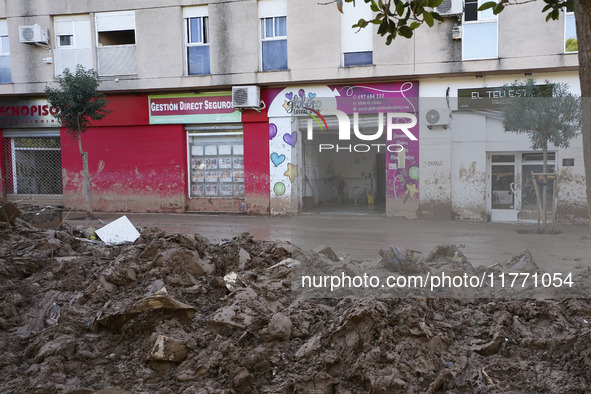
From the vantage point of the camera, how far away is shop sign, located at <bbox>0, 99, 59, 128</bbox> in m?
17.7

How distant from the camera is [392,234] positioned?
35.4 ft

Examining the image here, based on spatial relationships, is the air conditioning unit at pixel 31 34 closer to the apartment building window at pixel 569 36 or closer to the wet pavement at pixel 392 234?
the wet pavement at pixel 392 234

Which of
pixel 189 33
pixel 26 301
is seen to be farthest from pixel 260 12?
pixel 26 301

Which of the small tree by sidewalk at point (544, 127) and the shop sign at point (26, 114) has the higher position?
the shop sign at point (26, 114)

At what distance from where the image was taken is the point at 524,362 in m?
→ 3.52

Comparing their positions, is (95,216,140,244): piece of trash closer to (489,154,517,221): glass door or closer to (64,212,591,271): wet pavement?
(64,212,591,271): wet pavement

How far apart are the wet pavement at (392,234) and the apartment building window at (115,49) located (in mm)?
4812

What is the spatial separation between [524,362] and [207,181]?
1449cm

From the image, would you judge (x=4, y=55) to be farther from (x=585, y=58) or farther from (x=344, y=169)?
(x=585, y=58)

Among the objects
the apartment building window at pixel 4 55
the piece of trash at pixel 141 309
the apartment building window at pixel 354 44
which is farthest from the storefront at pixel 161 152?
the piece of trash at pixel 141 309

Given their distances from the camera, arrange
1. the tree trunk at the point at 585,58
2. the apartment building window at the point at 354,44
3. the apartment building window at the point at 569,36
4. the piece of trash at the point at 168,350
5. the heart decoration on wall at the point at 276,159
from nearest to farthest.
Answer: the tree trunk at the point at 585,58 < the piece of trash at the point at 168,350 < the apartment building window at the point at 569,36 < the apartment building window at the point at 354,44 < the heart decoration on wall at the point at 276,159

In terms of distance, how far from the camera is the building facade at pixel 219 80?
13.9 meters

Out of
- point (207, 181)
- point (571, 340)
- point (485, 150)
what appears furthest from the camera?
point (207, 181)

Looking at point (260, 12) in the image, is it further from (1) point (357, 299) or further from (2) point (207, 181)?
(1) point (357, 299)
